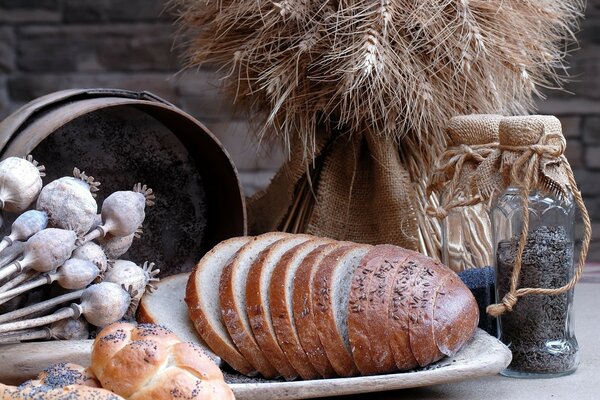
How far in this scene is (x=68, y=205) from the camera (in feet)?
3.45

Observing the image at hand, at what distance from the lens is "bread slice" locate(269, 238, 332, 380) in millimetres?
1034

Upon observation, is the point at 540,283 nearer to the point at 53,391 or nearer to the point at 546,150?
the point at 546,150

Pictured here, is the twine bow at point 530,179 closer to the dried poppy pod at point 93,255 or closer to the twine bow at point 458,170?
the twine bow at point 458,170

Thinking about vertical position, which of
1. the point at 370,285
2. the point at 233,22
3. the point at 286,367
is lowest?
the point at 286,367

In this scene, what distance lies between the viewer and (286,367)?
1046 mm

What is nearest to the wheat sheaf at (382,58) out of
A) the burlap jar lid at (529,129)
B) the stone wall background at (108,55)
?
the burlap jar lid at (529,129)

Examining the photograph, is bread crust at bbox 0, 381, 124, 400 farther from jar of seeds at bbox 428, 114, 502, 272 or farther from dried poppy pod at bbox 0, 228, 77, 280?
jar of seeds at bbox 428, 114, 502, 272

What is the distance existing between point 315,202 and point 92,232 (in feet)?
1.46

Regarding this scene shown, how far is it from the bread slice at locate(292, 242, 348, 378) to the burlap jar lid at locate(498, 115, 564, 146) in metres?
0.29

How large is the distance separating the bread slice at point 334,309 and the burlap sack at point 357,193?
293 mm

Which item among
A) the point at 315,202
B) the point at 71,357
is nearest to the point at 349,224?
the point at 315,202

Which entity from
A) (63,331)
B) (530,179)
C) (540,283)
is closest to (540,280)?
(540,283)

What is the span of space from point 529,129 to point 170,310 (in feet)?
1.69

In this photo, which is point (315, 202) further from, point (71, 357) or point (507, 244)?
point (71, 357)
